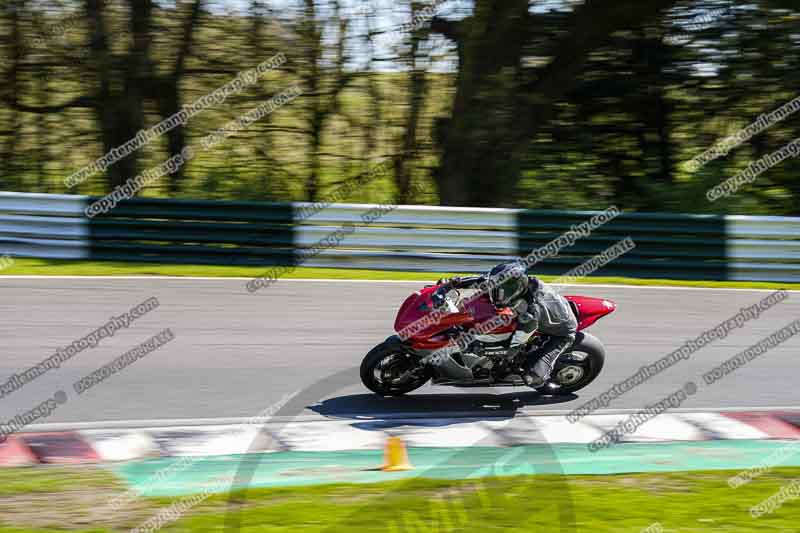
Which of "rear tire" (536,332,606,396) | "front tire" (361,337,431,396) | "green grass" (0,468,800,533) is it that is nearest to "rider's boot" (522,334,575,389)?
"rear tire" (536,332,606,396)

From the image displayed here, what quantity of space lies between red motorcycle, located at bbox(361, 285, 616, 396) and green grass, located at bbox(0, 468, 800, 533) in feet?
5.94

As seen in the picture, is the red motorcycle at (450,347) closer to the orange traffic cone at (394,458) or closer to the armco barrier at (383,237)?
the orange traffic cone at (394,458)

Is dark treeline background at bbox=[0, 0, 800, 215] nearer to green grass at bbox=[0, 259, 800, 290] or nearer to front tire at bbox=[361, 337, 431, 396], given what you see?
green grass at bbox=[0, 259, 800, 290]

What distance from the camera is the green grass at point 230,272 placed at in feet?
43.2

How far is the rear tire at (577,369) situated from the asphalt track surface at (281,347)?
0.12m

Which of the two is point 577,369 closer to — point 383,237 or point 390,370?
point 390,370

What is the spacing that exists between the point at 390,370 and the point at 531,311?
126 centimetres

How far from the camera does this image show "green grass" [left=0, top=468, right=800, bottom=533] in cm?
557

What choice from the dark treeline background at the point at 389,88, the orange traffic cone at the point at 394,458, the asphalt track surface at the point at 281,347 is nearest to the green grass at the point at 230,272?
the asphalt track surface at the point at 281,347

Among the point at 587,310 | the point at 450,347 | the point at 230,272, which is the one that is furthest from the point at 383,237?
the point at 450,347

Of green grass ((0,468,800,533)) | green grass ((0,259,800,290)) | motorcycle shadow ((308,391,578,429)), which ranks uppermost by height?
green grass ((0,468,800,533))

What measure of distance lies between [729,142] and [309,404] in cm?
1350

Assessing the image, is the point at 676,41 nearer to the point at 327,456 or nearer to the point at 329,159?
the point at 329,159

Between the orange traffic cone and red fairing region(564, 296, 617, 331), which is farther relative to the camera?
red fairing region(564, 296, 617, 331)
